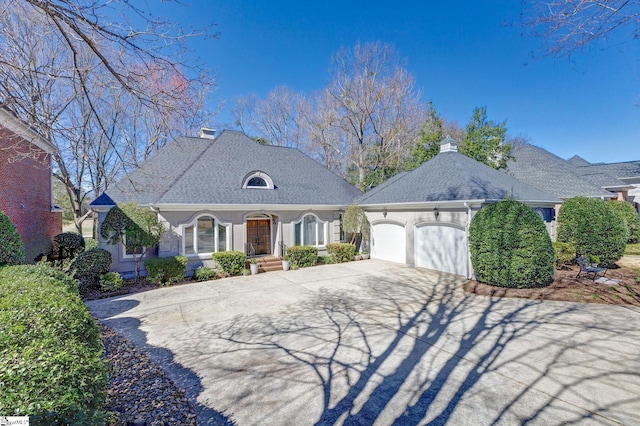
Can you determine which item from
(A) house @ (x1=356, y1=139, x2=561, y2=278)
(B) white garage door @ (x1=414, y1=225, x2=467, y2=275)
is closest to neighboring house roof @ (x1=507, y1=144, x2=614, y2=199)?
(A) house @ (x1=356, y1=139, x2=561, y2=278)

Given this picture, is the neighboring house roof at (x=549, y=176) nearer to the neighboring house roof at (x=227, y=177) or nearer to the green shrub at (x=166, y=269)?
the neighboring house roof at (x=227, y=177)

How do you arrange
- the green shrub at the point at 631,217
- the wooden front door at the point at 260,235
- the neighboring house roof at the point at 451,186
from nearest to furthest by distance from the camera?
the neighboring house roof at the point at 451,186, the wooden front door at the point at 260,235, the green shrub at the point at 631,217

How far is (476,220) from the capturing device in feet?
35.7

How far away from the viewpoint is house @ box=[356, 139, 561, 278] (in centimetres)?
1227

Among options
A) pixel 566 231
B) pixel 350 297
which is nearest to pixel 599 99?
pixel 566 231

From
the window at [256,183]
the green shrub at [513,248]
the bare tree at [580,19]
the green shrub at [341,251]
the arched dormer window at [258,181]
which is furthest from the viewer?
the green shrub at [341,251]

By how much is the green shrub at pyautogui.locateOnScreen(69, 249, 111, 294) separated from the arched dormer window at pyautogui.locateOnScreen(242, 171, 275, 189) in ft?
20.3

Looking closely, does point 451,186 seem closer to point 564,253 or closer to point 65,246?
point 564,253

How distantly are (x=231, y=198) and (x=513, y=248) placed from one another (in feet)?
35.9

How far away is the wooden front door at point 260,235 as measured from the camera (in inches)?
604

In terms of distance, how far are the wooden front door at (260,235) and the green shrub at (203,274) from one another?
2.97 meters

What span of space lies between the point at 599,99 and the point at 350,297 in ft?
48.9

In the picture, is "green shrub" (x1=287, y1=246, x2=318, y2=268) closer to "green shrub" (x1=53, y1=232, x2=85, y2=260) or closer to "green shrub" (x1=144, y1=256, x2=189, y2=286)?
"green shrub" (x1=144, y1=256, x2=189, y2=286)

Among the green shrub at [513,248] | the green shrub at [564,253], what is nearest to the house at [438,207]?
the green shrub at [513,248]
